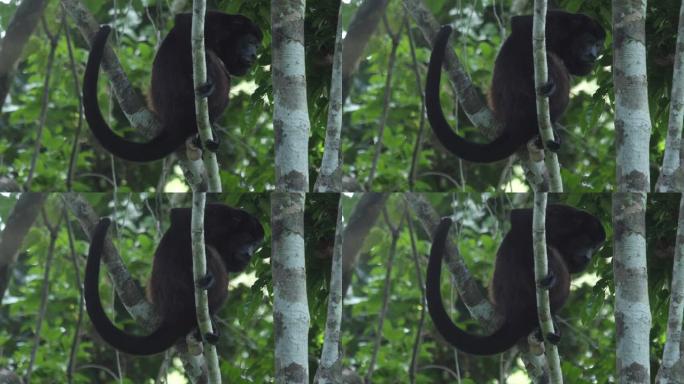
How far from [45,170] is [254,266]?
0.97m

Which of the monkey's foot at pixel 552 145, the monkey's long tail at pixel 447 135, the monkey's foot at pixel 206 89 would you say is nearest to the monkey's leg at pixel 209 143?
the monkey's foot at pixel 206 89

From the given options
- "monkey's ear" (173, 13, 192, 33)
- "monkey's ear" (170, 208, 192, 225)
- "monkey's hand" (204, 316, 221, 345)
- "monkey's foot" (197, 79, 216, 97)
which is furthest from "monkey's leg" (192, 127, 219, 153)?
"monkey's hand" (204, 316, 221, 345)

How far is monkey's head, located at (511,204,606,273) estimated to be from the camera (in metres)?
4.90

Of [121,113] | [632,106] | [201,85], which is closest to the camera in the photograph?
[201,85]

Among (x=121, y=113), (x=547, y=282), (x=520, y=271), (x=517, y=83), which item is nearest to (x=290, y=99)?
(x=121, y=113)

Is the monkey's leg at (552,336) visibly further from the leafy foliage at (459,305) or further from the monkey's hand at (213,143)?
the monkey's hand at (213,143)

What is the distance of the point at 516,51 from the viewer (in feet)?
16.1

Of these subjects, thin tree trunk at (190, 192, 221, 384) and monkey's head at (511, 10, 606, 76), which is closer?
thin tree trunk at (190, 192, 221, 384)

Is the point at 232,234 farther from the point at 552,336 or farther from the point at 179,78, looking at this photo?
the point at 552,336

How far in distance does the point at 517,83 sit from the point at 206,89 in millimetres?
1279

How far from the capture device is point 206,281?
4.85 metres

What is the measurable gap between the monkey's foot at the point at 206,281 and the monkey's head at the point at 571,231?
1265mm

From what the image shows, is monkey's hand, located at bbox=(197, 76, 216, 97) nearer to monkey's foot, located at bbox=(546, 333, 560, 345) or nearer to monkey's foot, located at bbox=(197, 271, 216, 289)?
monkey's foot, located at bbox=(197, 271, 216, 289)

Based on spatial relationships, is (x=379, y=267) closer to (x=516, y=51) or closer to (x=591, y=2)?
(x=516, y=51)
